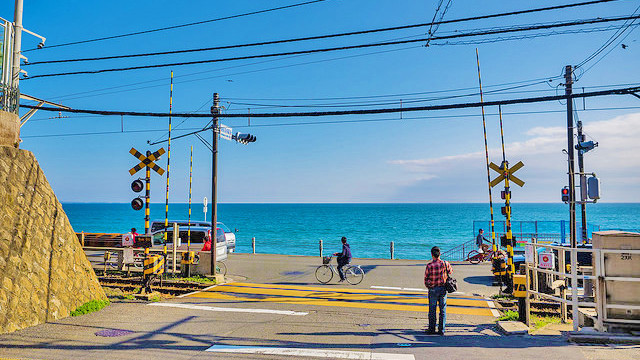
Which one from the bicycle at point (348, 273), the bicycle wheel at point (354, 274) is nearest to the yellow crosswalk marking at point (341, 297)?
the bicycle at point (348, 273)

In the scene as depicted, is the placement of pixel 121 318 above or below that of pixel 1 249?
below

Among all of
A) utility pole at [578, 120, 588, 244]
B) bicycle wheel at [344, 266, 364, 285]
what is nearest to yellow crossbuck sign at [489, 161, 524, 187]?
utility pole at [578, 120, 588, 244]

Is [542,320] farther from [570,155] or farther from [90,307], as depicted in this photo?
[90,307]

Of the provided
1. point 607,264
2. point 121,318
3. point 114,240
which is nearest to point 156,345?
point 121,318

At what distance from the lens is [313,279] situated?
55.3 ft

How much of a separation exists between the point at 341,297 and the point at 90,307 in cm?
692

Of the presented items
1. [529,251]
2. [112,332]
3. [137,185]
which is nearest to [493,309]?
[529,251]

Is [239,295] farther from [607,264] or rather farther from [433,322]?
[607,264]

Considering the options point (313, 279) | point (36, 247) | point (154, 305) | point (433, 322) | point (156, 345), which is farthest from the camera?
point (313, 279)

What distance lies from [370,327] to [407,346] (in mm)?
1586

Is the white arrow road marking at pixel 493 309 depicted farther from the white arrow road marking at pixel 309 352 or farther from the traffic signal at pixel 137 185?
the traffic signal at pixel 137 185

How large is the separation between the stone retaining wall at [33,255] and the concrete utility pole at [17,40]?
3246mm

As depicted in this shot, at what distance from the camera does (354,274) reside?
16156 mm

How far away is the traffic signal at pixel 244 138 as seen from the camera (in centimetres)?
1759
